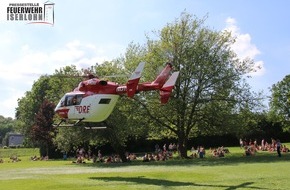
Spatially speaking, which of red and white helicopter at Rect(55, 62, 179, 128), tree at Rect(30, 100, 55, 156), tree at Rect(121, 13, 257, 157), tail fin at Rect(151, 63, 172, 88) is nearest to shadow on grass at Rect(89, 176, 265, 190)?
red and white helicopter at Rect(55, 62, 179, 128)

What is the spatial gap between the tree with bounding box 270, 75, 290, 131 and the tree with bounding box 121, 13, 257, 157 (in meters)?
31.1

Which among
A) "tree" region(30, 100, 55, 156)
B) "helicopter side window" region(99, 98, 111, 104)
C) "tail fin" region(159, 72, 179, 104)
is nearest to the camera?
"tail fin" region(159, 72, 179, 104)

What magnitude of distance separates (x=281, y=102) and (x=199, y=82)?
132 ft

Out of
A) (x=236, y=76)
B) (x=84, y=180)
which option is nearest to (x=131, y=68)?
(x=236, y=76)

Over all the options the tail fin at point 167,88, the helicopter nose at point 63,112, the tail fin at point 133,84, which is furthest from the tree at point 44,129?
the tail fin at point 133,84

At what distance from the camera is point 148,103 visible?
1610 inches

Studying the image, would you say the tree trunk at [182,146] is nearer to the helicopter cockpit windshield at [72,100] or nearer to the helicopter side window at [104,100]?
the helicopter cockpit windshield at [72,100]

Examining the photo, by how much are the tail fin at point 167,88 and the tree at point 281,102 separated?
49.3 metres

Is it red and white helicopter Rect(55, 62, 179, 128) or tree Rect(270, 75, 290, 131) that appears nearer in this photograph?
red and white helicopter Rect(55, 62, 179, 128)

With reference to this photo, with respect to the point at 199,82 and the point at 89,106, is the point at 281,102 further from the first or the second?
the point at 89,106

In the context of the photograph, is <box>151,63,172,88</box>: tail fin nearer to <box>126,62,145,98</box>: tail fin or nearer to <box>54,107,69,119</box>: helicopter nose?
<box>126,62,145,98</box>: tail fin

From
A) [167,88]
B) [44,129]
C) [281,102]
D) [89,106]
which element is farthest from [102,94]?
[281,102]

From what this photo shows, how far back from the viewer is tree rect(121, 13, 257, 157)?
40.4 meters

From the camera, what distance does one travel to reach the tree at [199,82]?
40438mm
